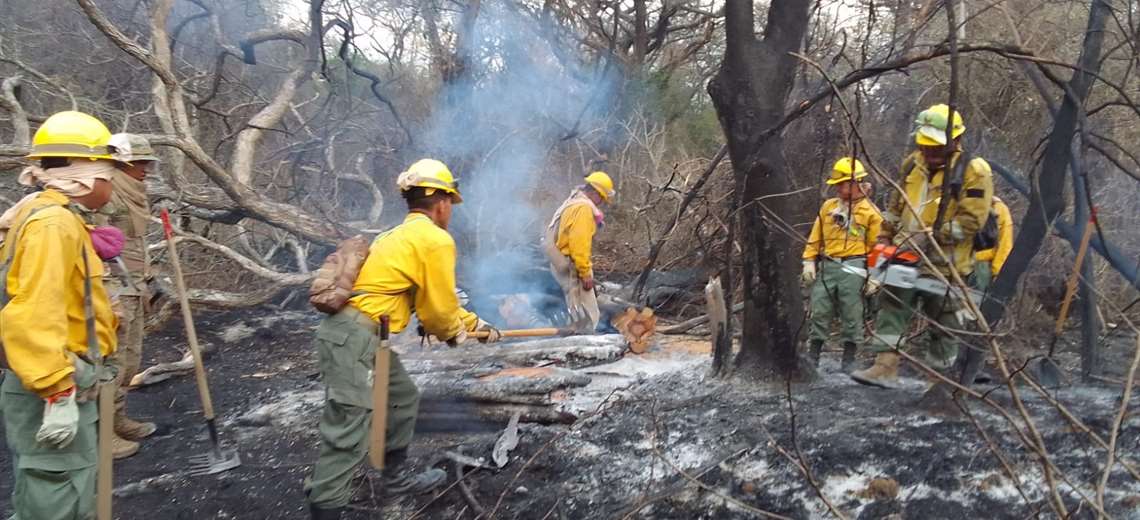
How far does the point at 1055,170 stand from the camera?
3.79 metres

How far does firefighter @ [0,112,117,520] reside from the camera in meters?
2.40

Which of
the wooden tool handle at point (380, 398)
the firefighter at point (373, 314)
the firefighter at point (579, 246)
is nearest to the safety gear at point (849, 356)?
the firefighter at point (579, 246)

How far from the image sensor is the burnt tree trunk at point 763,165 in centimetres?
417

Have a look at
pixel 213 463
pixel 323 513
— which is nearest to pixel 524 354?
pixel 213 463

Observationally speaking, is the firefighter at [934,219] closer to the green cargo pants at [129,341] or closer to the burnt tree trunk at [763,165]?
the burnt tree trunk at [763,165]

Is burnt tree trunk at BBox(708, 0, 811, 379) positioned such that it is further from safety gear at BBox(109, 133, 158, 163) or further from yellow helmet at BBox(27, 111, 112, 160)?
safety gear at BBox(109, 133, 158, 163)

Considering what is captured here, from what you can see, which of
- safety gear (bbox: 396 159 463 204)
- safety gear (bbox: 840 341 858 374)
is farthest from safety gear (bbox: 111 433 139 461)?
safety gear (bbox: 840 341 858 374)

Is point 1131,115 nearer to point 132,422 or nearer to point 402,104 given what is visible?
point 132,422

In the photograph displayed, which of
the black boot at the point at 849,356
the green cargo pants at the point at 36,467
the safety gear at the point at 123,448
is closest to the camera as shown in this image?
the green cargo pants at the point at 36,467

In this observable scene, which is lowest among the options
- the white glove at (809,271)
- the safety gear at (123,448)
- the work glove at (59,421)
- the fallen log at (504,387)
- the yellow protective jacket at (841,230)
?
the safety gear at (123,448)

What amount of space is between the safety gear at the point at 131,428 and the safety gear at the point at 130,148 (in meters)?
1.65

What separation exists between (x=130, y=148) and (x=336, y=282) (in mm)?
1885

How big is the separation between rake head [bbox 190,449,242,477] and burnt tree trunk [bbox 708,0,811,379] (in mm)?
3290

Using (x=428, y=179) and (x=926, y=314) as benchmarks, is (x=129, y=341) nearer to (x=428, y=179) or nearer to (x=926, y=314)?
(x=428, y=179)
